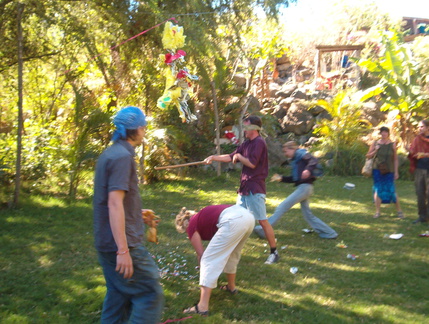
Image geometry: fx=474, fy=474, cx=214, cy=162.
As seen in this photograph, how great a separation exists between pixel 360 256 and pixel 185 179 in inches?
280

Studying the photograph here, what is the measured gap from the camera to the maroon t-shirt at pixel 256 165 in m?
6.00

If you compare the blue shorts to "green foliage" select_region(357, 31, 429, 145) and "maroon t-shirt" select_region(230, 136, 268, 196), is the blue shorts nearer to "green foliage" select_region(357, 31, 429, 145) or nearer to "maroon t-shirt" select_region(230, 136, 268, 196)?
"maroon t-shirt" select_region(230, 136, 268, 196)

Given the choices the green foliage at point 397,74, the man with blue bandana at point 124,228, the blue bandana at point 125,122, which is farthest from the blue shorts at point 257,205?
the green foliage at point 397,74

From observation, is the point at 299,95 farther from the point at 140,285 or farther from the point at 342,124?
the point at 140,285

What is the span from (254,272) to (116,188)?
3116 millimetres

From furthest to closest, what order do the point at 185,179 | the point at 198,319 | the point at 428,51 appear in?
the point at 428,51 < the point at 185,179 < the point at 198,319

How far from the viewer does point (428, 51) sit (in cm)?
1398

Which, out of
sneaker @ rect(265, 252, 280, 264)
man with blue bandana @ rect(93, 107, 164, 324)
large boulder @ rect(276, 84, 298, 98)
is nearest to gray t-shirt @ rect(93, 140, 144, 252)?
man with blue bandana @ rect(93, 107, 164, 324)

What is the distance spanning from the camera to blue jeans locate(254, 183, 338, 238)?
711cm

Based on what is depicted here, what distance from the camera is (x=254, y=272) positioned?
5738 mm

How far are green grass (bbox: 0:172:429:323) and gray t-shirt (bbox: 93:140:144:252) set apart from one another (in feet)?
4.89

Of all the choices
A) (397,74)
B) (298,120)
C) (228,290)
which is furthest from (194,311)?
(298,120)

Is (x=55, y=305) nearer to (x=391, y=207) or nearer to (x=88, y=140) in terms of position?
(x=88, y=140)

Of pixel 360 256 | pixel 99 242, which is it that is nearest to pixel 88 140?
pixel 360 256
